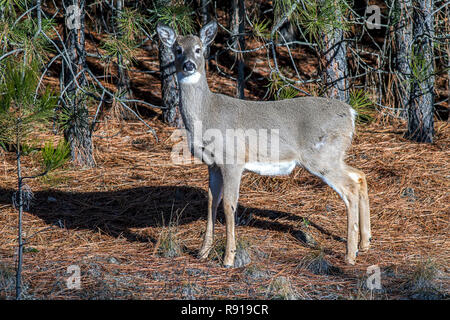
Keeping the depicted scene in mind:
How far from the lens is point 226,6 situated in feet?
33.2

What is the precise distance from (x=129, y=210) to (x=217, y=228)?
1025mm

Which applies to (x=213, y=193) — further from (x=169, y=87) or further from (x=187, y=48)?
(x=169, y=87)

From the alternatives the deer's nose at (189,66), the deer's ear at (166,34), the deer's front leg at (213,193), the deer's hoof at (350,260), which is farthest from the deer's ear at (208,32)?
the deer's hoof at (350,260)

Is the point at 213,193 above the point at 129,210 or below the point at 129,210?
above

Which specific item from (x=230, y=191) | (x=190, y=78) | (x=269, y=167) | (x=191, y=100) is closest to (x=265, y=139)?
(x=269, y=167)

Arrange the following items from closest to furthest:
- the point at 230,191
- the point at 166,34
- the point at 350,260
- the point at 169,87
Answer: the point at 350,260, the point at 230,191, the point at 166,34, the point at 169,87

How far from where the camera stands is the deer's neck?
486 centimetres

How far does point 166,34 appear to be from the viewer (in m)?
4.99

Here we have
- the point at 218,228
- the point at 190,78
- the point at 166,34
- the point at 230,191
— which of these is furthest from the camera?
the point at 218,228

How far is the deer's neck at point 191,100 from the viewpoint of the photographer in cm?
486
